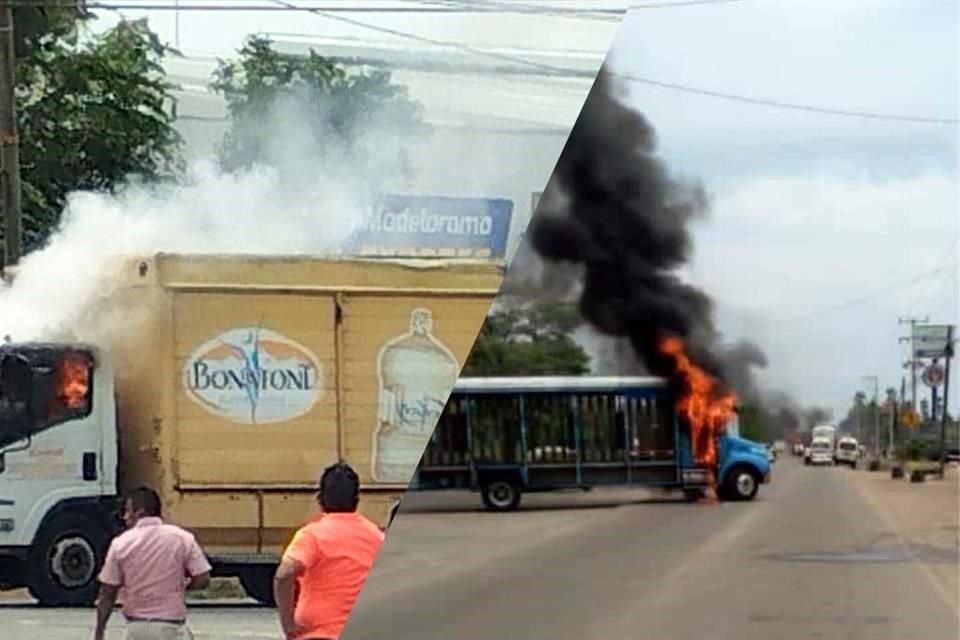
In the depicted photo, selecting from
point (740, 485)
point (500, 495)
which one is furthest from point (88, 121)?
point (740, 485)

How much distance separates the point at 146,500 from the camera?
9.96ft

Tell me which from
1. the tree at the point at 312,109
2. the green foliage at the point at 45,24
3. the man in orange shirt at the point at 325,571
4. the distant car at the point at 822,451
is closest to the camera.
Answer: the distant car at the point at 822,451

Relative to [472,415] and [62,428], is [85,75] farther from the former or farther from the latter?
[472,415]

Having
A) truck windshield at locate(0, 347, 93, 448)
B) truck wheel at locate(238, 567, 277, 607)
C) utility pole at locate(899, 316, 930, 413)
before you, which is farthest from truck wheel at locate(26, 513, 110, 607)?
utility pole at locate(899, 316, 930, 413)

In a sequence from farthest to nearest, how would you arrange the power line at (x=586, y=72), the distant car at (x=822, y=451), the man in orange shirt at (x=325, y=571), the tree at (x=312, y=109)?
1. the tree at (x=312, y=109)
2. the man in orange shirt at (x=325, y=571)
3. the distant car at (x=822, y=451)
4. the power line at (x=586, y=72)

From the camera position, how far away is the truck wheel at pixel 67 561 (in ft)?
9.99

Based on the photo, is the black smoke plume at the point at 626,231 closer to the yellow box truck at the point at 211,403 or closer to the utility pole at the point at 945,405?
the utility pole at the point at 945,405

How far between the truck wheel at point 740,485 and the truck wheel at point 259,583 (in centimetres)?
150

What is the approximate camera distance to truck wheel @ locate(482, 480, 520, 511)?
4.65 ft

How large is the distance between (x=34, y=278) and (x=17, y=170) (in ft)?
0.66

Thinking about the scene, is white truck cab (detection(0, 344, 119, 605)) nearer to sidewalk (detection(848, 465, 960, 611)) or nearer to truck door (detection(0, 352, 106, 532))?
truck door (detection(0, 352, 106, 532))

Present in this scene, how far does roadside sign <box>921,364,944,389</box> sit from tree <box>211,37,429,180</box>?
59.4 inches

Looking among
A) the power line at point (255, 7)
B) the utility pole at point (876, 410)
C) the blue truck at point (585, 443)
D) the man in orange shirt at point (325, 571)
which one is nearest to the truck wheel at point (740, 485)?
the blue truck at point (585, 443)

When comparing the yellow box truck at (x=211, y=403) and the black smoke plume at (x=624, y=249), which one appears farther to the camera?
the yellow box truck at (x=211, y=403)
